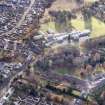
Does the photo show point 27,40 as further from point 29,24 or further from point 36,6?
point 36,6

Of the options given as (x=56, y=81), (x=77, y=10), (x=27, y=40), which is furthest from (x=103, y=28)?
(x=56, y=81)

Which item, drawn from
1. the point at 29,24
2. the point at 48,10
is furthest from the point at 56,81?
the point at 48,10

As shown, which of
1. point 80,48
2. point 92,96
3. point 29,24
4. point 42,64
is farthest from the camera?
point 29,24

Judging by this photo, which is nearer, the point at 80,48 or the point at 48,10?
the point at 80,48

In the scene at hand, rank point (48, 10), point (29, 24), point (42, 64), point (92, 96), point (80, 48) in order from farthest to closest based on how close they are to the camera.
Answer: point (48, 10) → point (29, 24) → point (80, 48) → point (42, 64) → point (92, 96)

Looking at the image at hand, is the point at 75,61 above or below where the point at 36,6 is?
below

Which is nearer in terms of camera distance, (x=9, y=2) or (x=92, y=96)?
(x=92, y=96)

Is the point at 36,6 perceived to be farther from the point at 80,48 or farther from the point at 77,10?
the point at 80,48

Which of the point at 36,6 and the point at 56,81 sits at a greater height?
the point at 36,6

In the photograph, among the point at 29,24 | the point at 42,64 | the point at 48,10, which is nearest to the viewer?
the point at 42,64
